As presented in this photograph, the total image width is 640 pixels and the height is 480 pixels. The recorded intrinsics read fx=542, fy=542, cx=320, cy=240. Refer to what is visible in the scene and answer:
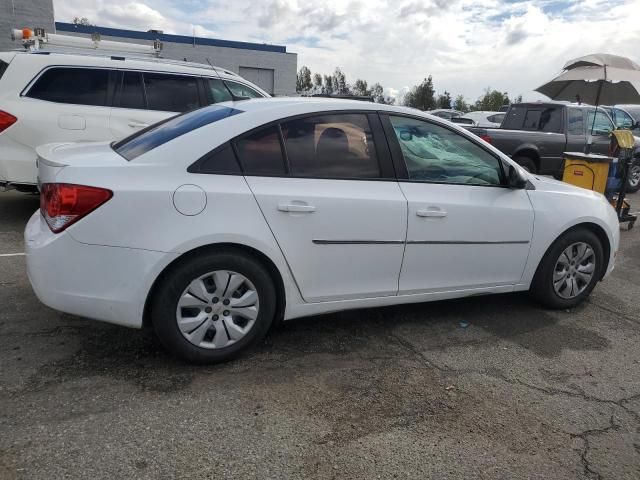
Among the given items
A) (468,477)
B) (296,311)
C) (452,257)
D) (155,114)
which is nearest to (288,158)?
(296,311)

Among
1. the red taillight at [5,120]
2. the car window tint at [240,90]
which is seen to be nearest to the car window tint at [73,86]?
the red taillight at [5,120]

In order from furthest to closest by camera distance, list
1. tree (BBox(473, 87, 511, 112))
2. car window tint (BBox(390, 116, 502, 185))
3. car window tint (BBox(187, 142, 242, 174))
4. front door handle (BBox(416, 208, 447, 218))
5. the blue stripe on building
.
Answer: tree (BBox(473, 87, 511, 112)) → the blue stripe on building → car window tint (BBox(390, 116, 502, 185)) → front door handle (BBox(416, 208, 447, 218)) → car window tint (BBox(187, 142, 242, 174))

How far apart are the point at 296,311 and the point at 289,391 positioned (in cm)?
56

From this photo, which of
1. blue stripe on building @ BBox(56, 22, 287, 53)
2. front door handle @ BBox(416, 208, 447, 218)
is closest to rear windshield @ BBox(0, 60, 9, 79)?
front door handle @ BBox(416, 208, 447, 218)

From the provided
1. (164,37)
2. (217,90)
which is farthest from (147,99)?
(164,37)

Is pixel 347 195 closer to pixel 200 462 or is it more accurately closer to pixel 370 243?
pixel 370 243

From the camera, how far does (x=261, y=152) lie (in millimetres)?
3338

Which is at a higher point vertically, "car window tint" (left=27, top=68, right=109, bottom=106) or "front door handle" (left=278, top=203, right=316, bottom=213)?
"car window tint" (left=27, top=68, right=109, bottom=106)

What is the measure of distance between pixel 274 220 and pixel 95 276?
1.04 m

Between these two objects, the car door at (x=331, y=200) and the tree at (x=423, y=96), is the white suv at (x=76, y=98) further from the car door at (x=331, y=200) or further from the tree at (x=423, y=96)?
the tree at (x=423, y=96)

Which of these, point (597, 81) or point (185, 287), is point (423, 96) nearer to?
point (597, 81)

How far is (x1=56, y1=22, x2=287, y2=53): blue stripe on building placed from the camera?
25681 millimetres

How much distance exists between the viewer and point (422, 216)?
12.0 ft

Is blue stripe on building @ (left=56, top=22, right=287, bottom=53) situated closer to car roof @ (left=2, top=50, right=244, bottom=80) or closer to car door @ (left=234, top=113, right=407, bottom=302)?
car roof @ (left=2, top=50, right=244, bottom=80)
